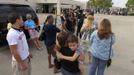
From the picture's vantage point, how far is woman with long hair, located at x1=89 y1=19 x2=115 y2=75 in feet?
18.1

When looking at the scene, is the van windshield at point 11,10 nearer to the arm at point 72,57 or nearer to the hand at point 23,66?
the hand at point 23,66

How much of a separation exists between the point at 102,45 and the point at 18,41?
6.02 ft

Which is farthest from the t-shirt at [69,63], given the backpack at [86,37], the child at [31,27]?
the child at [31,27]

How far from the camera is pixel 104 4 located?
118000mm

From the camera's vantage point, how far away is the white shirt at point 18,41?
461 cm

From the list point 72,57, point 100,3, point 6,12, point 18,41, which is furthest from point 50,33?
point 100,3

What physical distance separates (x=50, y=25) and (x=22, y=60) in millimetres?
2737

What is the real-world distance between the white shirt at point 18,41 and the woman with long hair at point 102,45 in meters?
1.55

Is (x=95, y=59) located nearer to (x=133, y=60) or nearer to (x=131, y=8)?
(x=133, y=60)

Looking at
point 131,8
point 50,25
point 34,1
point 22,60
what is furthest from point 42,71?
point 131,8

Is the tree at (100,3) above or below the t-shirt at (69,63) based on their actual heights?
below

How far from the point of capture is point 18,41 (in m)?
4.71

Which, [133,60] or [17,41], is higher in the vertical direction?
[17,41]

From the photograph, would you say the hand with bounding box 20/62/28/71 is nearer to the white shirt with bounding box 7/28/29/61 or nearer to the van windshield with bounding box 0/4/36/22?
the white shirt with bounding box 7/28/29/61
